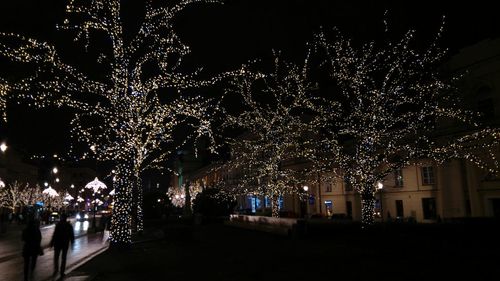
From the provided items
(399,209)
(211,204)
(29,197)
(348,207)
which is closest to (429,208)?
(399,209)

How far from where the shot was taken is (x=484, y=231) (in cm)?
1886

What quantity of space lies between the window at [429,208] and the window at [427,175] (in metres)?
1.55

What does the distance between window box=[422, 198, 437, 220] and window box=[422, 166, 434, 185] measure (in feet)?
5.09

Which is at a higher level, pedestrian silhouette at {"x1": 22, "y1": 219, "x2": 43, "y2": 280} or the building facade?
the building facade

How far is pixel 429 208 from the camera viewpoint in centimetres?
3822

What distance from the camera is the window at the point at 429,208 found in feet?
124

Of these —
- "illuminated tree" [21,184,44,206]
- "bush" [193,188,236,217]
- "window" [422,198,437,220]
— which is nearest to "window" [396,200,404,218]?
"window" [422,198,437,220]

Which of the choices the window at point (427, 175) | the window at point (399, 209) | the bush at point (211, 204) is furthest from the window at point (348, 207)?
the bush at point (211, 204)

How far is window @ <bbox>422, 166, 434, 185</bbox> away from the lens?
126 ft

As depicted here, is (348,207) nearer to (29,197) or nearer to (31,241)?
(31,241)

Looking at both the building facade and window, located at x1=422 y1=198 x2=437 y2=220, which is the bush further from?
window, located at x1=422 y1=198 x2=437 y2=220

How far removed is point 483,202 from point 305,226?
59.2ft

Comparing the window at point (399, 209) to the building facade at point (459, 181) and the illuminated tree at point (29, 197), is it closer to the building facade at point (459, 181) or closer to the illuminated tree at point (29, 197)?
the building facade at point (459, 181)

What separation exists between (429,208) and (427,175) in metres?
3.00
